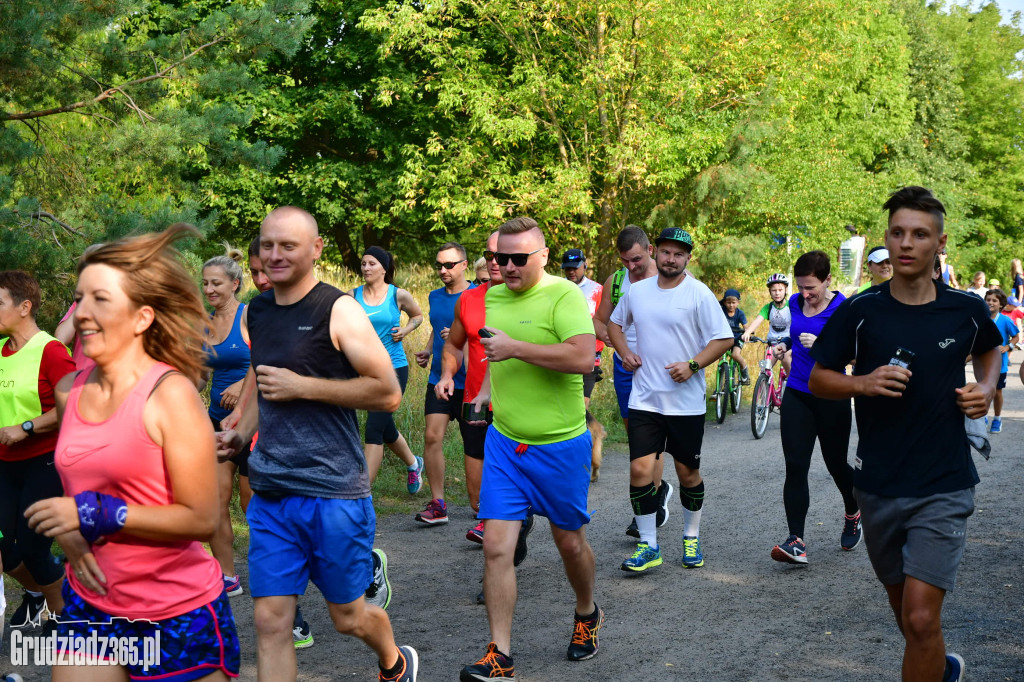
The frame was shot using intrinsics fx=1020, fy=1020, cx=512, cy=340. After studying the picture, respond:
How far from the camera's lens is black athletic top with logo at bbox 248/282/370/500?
417 cm

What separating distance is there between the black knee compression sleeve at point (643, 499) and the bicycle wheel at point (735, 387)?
28.4 ft

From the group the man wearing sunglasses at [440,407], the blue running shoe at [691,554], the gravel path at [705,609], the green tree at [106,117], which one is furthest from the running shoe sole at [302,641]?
the green tree at [106,117]

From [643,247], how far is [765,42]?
59.3 feet

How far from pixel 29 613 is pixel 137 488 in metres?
3.77

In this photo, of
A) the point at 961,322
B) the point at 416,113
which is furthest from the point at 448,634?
the point at 416,113

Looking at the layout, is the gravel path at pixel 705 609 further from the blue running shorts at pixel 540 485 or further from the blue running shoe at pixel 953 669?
the blue running shorts at pixel 540 485

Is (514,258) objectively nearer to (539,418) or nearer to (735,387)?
(539,418)

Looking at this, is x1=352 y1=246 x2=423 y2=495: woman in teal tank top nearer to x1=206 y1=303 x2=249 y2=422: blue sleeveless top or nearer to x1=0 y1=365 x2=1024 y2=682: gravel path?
x1=0 y1=365 x2=1024 y2=682: gravel path

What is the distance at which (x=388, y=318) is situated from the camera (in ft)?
29.7

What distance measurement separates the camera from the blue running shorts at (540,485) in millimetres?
5211

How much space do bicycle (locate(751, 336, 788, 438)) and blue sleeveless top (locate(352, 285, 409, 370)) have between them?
5996 millimetres

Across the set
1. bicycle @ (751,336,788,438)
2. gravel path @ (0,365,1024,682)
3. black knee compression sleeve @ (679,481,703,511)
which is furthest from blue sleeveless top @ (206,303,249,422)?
bicycle @ (751,336,788,438)

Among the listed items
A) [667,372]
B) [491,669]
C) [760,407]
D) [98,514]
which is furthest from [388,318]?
[760,407]

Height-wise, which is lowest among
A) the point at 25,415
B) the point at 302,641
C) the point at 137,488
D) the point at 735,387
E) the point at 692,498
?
the point at 302,641
